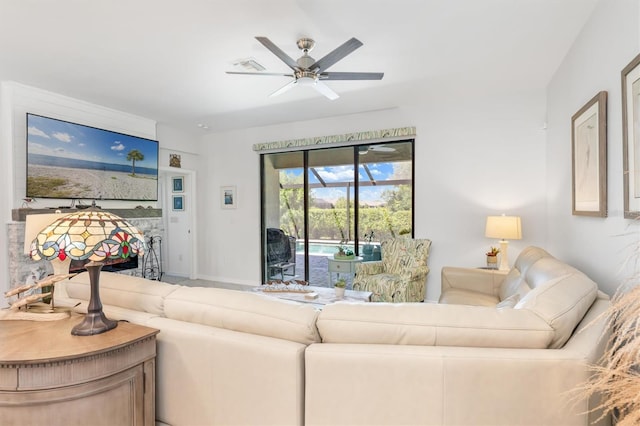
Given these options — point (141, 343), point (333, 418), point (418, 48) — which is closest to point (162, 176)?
point (418, 48)

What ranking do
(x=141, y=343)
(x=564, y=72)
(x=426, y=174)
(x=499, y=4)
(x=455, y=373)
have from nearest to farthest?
(x=455, y=373), (x=141, y=343), (x=499, y=4), (x=564, y=72), (x=426, y=174)

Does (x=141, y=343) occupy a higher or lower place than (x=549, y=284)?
lower

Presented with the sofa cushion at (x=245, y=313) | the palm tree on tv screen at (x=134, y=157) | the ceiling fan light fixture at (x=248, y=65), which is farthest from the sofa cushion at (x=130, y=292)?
the palm tree on tv screen at (x=134, y=157)

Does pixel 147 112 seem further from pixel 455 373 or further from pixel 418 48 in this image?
pixel 455 373

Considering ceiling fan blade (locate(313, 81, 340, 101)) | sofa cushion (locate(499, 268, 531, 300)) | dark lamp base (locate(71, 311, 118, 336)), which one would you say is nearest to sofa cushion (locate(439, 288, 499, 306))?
sofa cushion (locate(499, 268, 531, 300))

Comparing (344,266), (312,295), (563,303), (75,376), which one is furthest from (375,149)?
(75,376)

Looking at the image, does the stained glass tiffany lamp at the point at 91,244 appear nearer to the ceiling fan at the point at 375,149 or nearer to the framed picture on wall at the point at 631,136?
the framed picture on wall at the point at 631,136

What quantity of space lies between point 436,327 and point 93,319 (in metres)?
1.32

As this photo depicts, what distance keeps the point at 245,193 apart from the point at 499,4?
179 inches

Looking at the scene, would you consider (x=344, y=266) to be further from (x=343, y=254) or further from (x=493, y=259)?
(x=493, y=259)

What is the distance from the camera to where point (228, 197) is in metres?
5.92

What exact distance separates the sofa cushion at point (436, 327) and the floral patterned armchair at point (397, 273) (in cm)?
241

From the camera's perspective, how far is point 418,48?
111 inches

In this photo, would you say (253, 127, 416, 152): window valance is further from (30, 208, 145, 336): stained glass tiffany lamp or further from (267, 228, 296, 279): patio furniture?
(30, 208, 145, 336): stained glass tiffany lamp
